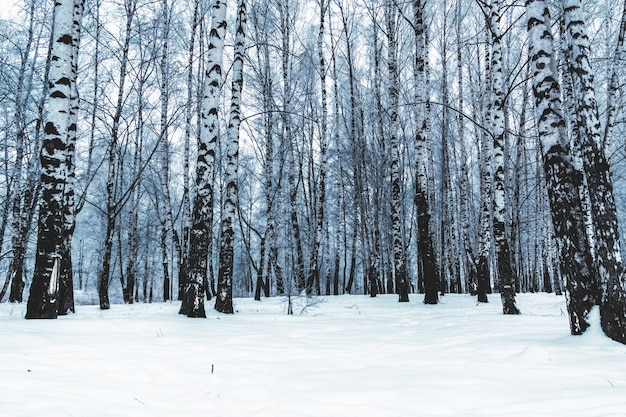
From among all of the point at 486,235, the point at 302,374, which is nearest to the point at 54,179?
the point at 302,374

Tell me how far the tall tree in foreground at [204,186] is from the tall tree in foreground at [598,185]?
5.22 meters

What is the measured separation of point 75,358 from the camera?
302 centimetres

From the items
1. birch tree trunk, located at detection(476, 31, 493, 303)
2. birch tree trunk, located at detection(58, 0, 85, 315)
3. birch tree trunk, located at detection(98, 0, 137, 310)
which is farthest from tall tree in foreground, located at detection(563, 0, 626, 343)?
birch tree trunk, located at detection(98, 0, 137, 310)

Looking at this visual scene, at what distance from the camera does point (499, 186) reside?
7.50 m

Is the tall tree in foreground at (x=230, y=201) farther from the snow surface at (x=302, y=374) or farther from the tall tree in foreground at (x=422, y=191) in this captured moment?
the tall tree in foreground at (x=422, y=191)

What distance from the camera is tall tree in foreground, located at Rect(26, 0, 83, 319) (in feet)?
16.6

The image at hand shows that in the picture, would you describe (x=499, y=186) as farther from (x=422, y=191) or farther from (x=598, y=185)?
(x=598, y=185)

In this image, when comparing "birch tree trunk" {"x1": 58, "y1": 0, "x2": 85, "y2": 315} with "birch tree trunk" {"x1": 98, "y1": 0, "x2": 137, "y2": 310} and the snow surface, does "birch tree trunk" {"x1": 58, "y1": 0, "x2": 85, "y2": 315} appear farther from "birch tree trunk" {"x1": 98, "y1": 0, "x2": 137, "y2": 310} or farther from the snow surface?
the snow surface

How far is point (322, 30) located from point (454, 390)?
13.7 meters

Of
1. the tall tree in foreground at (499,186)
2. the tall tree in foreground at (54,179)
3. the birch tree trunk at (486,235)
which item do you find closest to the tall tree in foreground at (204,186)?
the tall tree in foreground at (54,179)

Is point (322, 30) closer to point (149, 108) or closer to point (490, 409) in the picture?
point (149, 108)

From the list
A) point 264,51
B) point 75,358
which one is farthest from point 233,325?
point 264,51

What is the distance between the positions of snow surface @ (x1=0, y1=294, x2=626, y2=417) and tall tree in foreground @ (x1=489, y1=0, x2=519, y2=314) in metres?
2.62

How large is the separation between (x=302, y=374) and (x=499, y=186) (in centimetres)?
620
